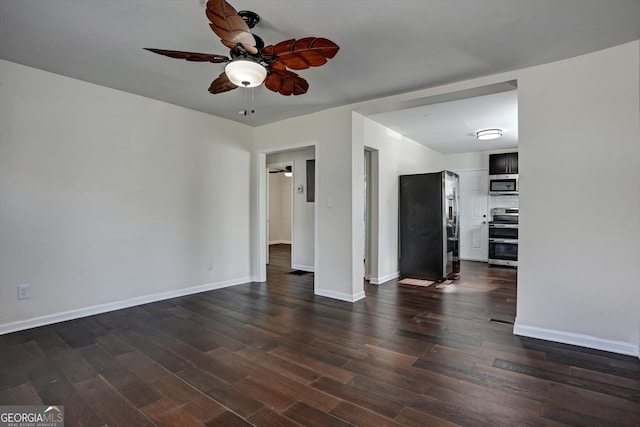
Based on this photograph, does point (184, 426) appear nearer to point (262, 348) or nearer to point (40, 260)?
point (262, 348)

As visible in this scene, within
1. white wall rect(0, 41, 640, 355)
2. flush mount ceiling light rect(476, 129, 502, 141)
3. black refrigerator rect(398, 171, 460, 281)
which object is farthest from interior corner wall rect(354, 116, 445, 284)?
flush mount ceiling light rect(476, 129, 502, 141)

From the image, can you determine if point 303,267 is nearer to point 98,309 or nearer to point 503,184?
point 98,309

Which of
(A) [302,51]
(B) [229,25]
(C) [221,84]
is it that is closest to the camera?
(B) [229,25]

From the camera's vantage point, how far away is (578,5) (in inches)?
83.7

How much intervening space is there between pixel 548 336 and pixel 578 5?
2658mm

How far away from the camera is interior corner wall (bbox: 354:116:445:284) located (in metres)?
5.10

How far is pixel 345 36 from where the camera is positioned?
99.7 inches

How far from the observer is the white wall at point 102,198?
3.12m

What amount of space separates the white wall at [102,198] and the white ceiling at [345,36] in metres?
0.39

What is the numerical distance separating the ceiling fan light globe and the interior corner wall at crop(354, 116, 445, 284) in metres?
2.57

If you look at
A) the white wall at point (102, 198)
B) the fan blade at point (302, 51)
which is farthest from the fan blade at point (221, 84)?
the white wall at point (102, 198)

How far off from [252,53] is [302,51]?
351 millimetres

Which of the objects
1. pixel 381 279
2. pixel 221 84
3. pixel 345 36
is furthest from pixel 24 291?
pixel 381 279

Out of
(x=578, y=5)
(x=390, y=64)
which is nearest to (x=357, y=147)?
(x=390, y=64)
